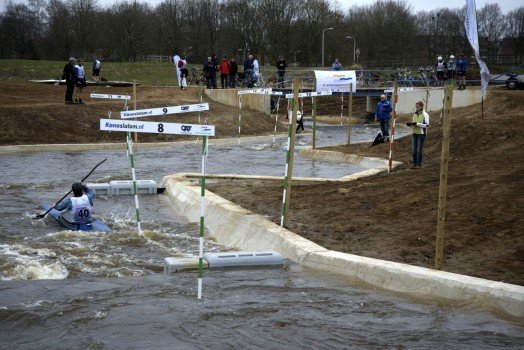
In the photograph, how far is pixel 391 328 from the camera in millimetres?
9562

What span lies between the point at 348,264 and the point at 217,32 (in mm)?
84241

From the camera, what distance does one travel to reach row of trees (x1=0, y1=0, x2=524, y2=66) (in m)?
89.7

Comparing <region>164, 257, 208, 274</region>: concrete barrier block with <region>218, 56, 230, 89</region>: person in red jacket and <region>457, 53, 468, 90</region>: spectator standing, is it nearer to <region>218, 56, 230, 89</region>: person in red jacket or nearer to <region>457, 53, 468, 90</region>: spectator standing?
A: <region>218, 56, 230, 89</region>: person in red jacket

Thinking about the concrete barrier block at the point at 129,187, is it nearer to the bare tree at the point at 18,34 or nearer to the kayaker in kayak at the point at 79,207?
the kayaker in kayak at the point at 79,207

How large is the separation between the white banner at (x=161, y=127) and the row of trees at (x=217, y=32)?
2915 inches

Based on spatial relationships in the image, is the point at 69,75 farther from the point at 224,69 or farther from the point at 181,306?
the point at 181,306

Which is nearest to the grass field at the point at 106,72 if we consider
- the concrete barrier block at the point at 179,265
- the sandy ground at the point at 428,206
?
the sandy ground at the point at 428,206

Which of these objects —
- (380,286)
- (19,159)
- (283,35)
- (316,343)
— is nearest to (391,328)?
(316,343)

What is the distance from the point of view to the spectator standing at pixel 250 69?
48.0 m

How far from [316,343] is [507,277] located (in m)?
3.35

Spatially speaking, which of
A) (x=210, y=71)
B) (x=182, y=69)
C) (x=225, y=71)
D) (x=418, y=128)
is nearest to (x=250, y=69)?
(x=225, y=71)

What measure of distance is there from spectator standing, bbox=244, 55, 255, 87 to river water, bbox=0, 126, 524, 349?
3171cm

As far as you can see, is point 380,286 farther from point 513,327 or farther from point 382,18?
point 382,18

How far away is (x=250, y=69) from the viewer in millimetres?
48500
